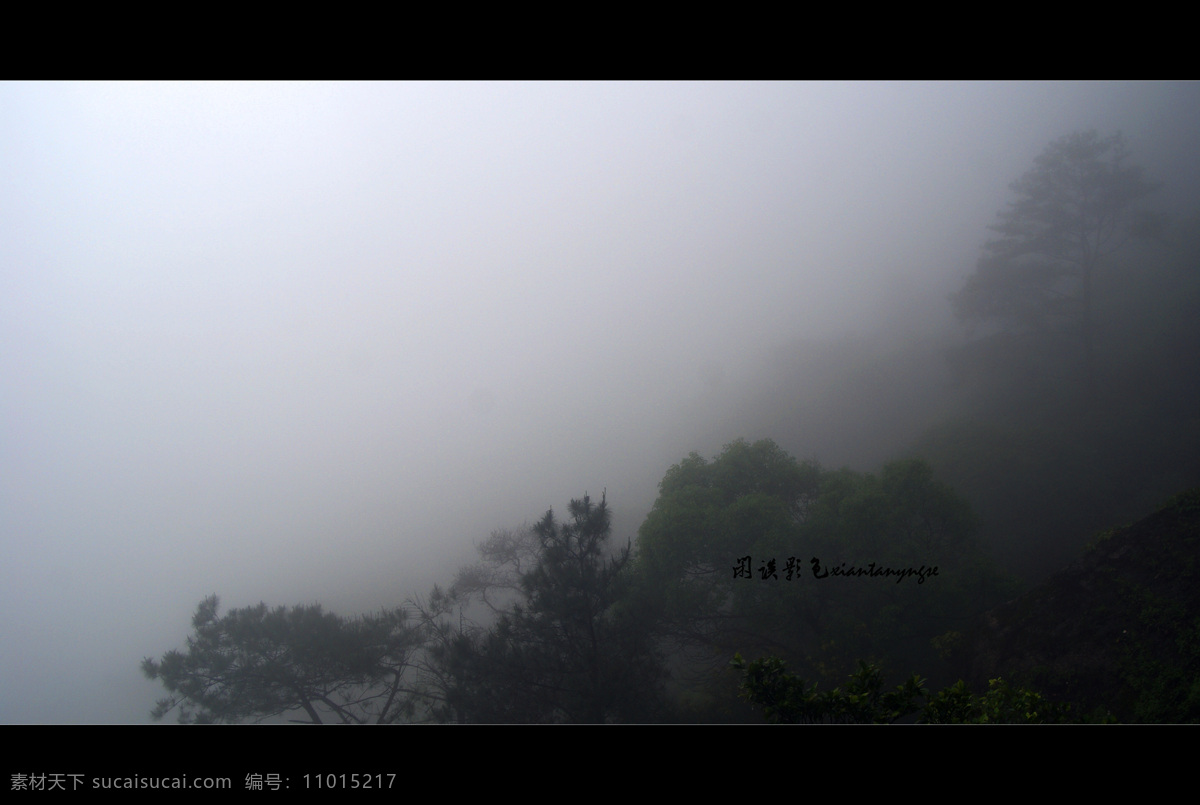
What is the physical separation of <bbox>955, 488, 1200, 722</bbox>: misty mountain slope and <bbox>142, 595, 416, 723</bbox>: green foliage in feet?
23.7

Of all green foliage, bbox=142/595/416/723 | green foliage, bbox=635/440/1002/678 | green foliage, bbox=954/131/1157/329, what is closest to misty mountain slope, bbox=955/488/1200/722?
green foliage, bbox=635/440/1002/678

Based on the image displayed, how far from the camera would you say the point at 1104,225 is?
29.1 feet

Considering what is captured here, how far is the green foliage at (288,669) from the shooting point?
23.2 ft

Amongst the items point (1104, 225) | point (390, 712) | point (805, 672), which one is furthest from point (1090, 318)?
point (390, 712)

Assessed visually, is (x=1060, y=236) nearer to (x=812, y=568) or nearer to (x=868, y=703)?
(x=812, y=568)

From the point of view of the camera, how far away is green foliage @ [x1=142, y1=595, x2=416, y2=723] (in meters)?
7.06

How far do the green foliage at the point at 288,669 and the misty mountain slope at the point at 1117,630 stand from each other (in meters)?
7.21

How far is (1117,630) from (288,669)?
9.75m

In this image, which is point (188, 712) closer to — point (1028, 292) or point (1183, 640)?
point (1183, 640)

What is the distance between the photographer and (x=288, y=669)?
731 centimetres

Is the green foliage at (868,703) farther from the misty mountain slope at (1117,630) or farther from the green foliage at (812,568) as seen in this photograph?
the green foliage at (812,568)

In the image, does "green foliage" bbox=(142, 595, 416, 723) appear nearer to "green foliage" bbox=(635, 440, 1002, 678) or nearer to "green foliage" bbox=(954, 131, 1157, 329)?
"green foliage" bbox=(635, 440, 1002, 678)

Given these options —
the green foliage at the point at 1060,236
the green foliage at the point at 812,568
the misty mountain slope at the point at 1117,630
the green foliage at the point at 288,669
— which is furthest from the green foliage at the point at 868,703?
the green foliage at the point at 1060,236
